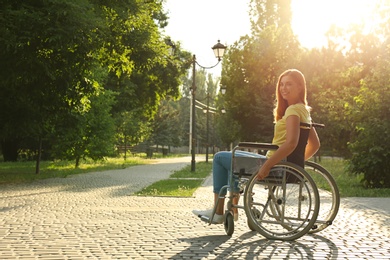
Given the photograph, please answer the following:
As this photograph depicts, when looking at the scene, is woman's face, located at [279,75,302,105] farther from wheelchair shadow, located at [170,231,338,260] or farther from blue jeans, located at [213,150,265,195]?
wheelchair shadow, located at [170,231,338,260]

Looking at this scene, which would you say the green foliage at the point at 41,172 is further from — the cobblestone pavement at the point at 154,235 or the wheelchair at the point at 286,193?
the wheelchair at the point at 286,193

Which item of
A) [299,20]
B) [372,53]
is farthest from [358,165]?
[299,20]

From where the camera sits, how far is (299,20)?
1940 inches

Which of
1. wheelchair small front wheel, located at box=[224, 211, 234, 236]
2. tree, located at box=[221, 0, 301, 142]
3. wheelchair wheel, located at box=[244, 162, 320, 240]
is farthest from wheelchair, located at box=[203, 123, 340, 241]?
tree, located at box=[221, 0, 301, 142]

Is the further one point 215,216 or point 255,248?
point 215,216

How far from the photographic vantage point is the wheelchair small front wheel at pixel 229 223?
6508mm

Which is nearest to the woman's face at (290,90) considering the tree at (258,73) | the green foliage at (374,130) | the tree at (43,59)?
the tree at (43,59)

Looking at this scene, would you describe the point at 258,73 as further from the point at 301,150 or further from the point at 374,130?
the point at 301,150

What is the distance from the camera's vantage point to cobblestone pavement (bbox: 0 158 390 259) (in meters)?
5.46

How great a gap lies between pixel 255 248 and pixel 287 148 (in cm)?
101

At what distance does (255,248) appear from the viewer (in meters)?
5.77

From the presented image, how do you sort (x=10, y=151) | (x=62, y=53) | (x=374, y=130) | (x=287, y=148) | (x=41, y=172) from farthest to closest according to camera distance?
(x=10, y=151) < (x=41, y=172) < (x=374, y=130) < (x=62, y=53) < (x=287, y=148)

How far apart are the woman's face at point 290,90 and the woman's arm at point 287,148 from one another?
0.37 meters

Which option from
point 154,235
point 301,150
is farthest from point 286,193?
point 154,235
